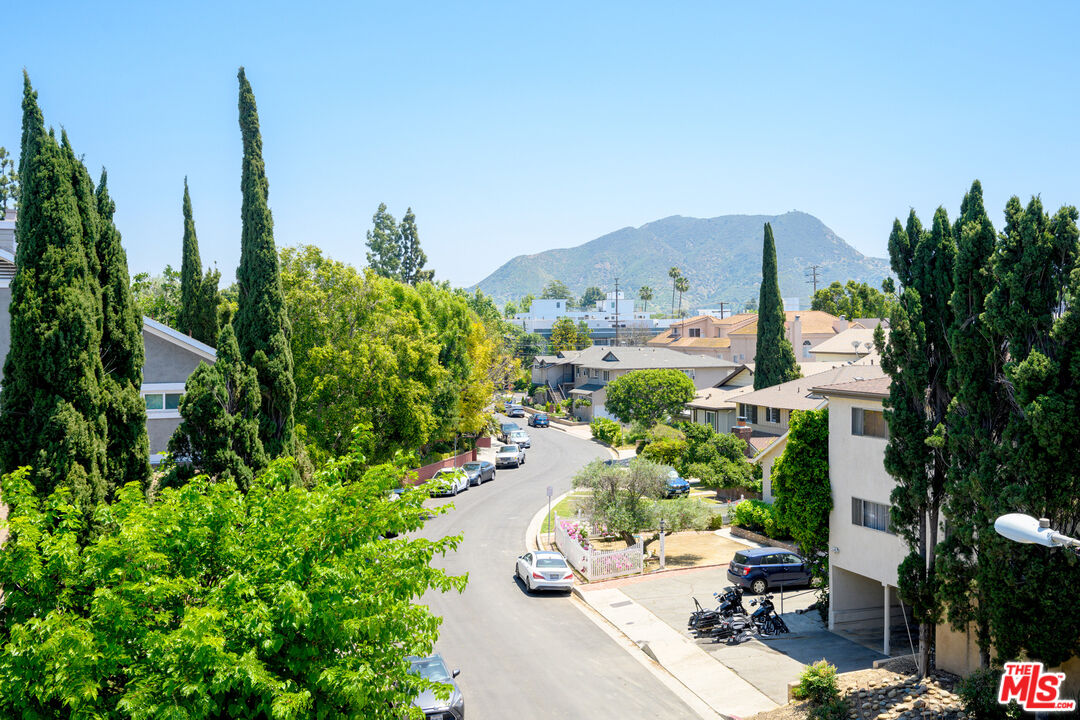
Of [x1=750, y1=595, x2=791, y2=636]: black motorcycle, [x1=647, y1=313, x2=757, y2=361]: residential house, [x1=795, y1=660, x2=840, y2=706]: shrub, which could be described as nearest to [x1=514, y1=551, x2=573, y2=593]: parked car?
[x1=750, y1=595, x2=791, y2=636]: black motorcycle

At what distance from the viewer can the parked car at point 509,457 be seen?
5381 cm

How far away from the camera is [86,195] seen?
16.6 meters

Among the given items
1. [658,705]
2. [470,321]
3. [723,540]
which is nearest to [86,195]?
[658,705]

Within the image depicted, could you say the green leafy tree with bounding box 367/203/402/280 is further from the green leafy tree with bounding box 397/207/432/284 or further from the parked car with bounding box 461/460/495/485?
the parked car with bounding box 461/460/495/485

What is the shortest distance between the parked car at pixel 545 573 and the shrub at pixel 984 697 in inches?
549

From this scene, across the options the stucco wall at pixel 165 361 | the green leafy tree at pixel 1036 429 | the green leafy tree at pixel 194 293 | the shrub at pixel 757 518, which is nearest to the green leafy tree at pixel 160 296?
the green leafy tree at pixel 194 293

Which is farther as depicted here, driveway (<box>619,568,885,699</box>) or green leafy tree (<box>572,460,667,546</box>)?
green leafy tree (<box>572,460,667,546</box>)

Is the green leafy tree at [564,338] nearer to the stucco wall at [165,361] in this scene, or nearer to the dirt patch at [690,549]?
the dirt patch at [690,549]

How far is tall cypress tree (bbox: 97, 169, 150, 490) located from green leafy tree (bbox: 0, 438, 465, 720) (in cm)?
560

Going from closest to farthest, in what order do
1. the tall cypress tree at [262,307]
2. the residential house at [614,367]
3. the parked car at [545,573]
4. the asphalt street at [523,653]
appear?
the asphalt street at [523,653] < the tall cypress tree at [262,307] < the parked car at [545,573] < the residential house at [614,367]

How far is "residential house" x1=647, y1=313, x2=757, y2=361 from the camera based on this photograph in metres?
93.6

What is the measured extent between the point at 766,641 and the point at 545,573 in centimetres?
771

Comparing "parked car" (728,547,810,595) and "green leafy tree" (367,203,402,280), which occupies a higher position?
"green leafy tree" (367,203,402,280)

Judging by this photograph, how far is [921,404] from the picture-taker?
59.7 ft
